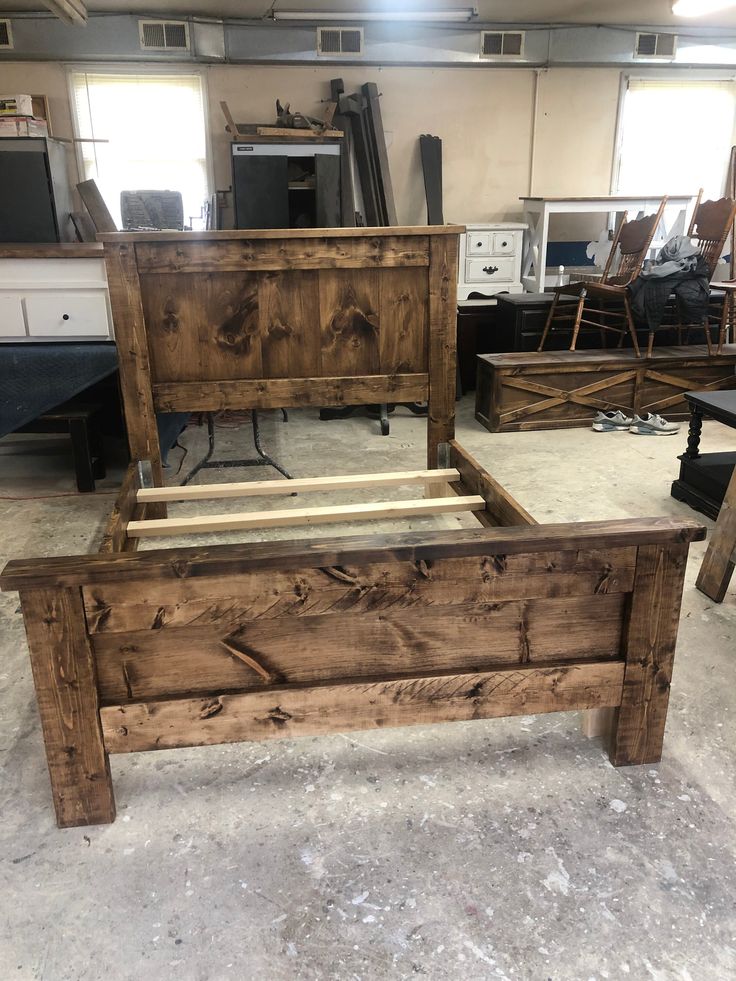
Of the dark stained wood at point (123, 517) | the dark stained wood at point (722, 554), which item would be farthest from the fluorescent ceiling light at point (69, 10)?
the dark stained wood at point (722, 554)

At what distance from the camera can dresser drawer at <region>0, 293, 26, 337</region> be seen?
12.7 feet

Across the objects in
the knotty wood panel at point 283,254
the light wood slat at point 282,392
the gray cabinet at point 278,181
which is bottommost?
the light wood slat at point 282,392

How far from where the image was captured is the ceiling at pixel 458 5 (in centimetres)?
533

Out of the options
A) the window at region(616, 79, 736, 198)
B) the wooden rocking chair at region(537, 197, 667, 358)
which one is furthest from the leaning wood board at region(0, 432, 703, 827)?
the window at region(616, 79, 736, 198)

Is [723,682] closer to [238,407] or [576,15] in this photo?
[238,407]

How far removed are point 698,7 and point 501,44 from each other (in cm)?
146

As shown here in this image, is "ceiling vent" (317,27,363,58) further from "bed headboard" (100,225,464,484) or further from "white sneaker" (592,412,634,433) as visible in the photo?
"bed headboard" (100,225,464,484)

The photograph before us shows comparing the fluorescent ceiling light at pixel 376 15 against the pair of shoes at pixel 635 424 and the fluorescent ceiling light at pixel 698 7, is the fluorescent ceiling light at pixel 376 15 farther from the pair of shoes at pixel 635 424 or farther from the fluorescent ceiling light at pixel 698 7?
the pair of shoes at pixel 635 424

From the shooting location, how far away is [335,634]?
143 cm

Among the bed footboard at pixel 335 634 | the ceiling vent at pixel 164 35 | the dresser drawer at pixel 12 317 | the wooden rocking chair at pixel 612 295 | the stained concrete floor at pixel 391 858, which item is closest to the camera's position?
the stained concrete floor at pixel 391 858

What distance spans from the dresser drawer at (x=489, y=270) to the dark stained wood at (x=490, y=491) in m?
3.81

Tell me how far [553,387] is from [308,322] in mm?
2314

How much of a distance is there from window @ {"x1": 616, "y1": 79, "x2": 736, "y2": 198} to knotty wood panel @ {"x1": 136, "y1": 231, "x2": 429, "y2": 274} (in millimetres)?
4902

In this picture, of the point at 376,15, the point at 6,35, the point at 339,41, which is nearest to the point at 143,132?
the point at 6,35
